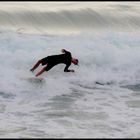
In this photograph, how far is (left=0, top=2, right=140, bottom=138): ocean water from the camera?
877 centimetres

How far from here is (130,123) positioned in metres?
8.93

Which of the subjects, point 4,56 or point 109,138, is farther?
point 4,56

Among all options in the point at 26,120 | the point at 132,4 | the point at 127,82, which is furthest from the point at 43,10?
the point at 26,120

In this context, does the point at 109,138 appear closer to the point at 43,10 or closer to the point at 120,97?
the point at 120,97

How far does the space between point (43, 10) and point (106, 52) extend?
584 cm

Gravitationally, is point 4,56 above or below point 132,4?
above

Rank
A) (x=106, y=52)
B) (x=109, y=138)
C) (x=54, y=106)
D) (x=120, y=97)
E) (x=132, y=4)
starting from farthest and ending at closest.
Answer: (x=132, y=4)
(x=106, y=52)
(x=120, y=97)
(x=54, y=106)
(x=109, y=138)

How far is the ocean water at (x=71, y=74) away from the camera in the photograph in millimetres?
8773

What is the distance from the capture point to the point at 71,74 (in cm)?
1228

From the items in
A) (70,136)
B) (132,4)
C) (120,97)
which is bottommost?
(132,4)

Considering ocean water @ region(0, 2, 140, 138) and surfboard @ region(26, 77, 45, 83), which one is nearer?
ocean water @ region(0, 2, 140, 138)

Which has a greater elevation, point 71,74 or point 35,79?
point 35,79

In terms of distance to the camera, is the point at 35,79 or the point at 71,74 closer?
the point at 35,79

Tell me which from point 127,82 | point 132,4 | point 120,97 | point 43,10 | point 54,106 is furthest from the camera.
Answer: point 132,4
